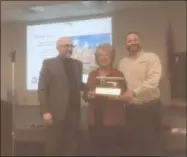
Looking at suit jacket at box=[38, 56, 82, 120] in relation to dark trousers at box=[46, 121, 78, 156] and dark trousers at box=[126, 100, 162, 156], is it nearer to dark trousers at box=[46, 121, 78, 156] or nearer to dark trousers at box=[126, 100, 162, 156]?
dark trousers at box=[46, 121, 78, 156]

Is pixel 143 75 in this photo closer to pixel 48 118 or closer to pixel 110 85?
pixel 110 85

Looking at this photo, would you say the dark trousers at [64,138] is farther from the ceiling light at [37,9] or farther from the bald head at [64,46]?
the ceiling light at [37,9]

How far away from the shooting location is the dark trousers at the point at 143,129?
65 centimetres

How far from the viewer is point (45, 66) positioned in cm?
69

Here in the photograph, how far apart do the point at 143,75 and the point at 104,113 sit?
12 cm

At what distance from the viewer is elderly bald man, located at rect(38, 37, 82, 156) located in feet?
2.24

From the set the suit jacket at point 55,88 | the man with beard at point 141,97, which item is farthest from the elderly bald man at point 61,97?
the man with beard at point 141,97

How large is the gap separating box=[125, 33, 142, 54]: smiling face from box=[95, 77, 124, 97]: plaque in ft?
0.21

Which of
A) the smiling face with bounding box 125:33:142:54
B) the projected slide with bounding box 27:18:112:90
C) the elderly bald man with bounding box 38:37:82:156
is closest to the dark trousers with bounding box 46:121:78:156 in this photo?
the elderly bald man with bounding box 38:37:82:156

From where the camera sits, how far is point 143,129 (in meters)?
0.65

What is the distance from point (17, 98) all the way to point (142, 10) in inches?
13.4

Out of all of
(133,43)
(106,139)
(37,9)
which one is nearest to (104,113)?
(106,139)

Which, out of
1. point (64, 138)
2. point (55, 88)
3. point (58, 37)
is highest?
point (58, 37)

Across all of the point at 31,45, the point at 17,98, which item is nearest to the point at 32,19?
the point at 31,45
